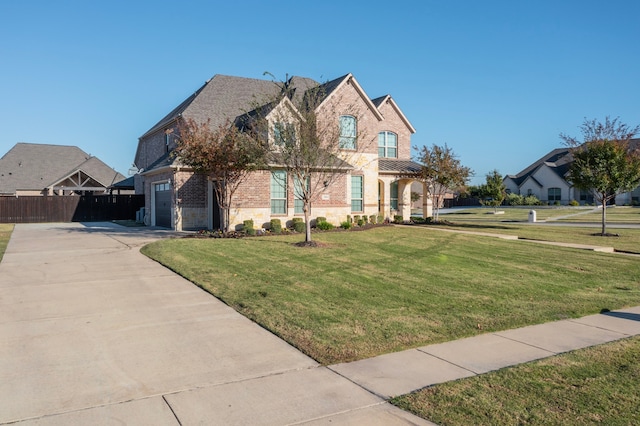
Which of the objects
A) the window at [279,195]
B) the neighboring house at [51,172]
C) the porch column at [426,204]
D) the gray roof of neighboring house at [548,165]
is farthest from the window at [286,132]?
the gray roof of neighboring house at [548,165]

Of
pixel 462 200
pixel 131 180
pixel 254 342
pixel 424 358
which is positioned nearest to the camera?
pixel 424 358

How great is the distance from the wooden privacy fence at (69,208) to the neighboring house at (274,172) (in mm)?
3735

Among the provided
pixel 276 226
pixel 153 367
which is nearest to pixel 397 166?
pixel 276 226

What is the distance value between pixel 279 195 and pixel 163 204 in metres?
6.89

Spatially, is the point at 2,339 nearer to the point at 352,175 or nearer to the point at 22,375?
the point at 22,375

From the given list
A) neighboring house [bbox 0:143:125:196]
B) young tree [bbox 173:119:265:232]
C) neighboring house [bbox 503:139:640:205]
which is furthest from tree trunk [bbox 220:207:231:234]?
neighboring house [bbox 503:139:640:205]

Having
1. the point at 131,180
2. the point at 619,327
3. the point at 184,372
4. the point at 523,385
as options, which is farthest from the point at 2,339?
the point at 131,180

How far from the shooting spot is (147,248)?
15.6 metres

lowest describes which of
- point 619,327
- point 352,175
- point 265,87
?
point 619,327

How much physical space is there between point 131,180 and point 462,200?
53316 mm

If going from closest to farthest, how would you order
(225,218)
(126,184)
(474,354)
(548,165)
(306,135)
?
(474,354)
(306,135)
(225,218)
(126,184)
(548,165)

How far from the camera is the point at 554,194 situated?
6750cm

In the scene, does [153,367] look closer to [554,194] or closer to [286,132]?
[286,132]

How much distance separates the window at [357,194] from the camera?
86.1 feet
